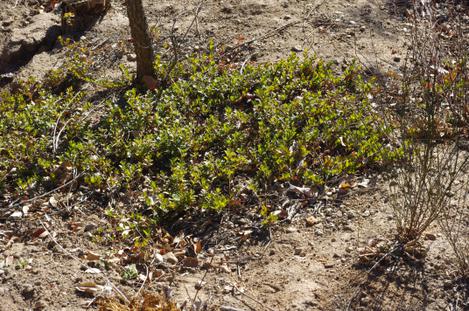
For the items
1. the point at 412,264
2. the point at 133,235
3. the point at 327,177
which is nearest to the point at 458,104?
the point at 327,177

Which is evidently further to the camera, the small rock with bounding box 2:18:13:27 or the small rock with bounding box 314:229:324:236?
the small rock with bounding box 2:18:13:27

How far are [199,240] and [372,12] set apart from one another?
376cm

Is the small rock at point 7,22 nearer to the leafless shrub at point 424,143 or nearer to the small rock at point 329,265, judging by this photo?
the leafless shrub at point 424,143

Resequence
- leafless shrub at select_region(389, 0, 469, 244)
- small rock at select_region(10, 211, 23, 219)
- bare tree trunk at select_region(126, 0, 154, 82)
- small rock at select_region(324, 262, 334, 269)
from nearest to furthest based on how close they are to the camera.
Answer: leafless shrub at select_region(389, 0, 469, 244)
small rock at select_region(324, 262, 334, 269)
small rock at select_region(10, 211, 23, 219)
bare tree trunk at select_region(126, 0, 154, 82)

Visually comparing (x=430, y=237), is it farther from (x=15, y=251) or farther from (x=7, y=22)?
(x=7, y=22)

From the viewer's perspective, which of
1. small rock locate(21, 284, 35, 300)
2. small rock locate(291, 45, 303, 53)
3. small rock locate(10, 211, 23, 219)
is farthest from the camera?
small rock locate(291, 45, 303, 53)

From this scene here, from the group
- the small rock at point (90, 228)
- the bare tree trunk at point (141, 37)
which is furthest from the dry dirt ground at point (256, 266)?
the bare tree trunk at point (141, 37)

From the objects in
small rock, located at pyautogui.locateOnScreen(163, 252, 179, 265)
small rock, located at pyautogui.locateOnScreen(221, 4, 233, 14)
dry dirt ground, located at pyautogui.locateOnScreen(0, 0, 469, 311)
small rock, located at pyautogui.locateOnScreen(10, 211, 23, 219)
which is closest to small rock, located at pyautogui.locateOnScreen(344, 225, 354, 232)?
dry dirt ground, located at pyautogui.locateOnScreen(0, 0, 469, 311)

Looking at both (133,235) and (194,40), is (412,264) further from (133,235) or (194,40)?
(194,40)

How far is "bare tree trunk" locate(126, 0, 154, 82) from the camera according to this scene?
5.75m

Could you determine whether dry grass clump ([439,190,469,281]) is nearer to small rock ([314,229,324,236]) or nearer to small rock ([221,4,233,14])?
small rock ([314,229,324,236])

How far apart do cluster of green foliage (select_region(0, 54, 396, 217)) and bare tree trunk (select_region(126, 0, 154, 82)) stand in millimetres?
205

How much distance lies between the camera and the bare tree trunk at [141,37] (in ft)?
18.9

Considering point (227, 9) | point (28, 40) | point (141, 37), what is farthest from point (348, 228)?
point (28, 40)
